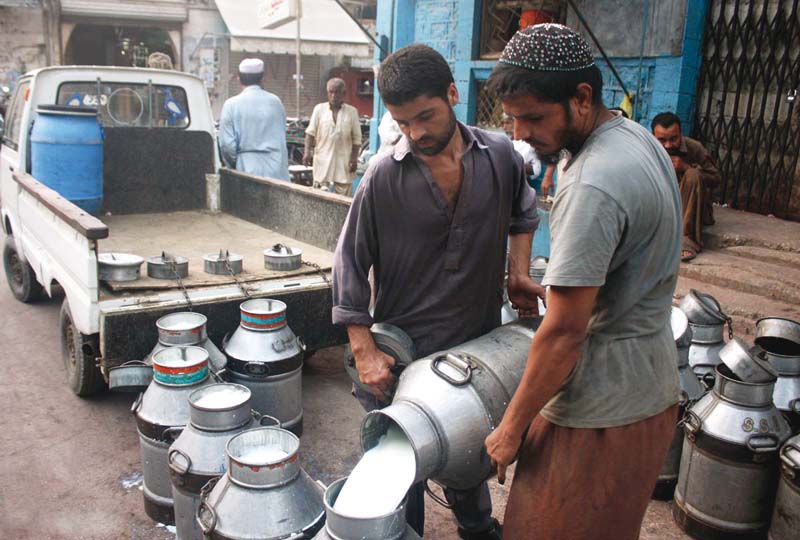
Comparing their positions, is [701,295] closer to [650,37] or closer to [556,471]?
[556,471]

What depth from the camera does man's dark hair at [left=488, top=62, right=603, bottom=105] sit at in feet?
5.32

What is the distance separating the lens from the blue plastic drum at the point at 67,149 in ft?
16.1

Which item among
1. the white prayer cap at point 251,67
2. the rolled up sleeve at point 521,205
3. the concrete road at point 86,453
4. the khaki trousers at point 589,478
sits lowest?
the concrete road at point 86,453

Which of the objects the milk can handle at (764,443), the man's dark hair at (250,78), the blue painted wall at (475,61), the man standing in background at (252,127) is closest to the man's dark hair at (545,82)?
the milk can handle at (764,443)

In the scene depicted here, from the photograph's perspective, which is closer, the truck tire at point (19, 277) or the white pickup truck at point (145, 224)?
the white pickup truck at point (145, 224)

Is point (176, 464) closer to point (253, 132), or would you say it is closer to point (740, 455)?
point (740, 455)

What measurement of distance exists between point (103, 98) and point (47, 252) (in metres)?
1.82

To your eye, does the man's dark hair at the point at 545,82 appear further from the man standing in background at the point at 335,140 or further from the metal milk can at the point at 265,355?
the man standing in background at the point at 335,140

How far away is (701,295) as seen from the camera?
3.64 meters

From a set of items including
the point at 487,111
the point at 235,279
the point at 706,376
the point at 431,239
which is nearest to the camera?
the point at 431,239

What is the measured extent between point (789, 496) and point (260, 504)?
6.71ft

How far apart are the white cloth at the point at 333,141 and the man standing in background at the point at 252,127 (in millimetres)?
1383

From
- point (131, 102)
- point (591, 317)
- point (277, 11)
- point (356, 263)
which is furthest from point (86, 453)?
point (277, 11)

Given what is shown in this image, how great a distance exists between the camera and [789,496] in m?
2.70
